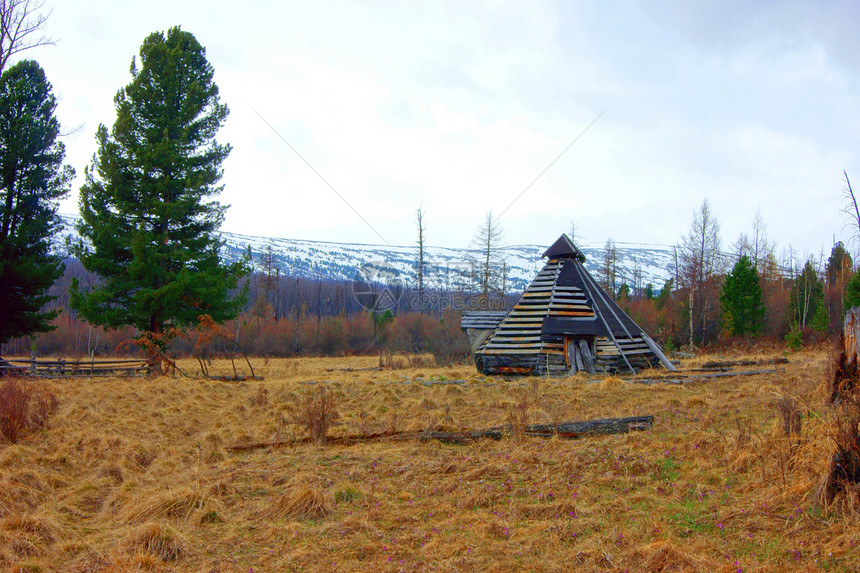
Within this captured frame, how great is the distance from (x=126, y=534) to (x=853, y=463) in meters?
7.12

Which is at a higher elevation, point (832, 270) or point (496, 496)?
point (832, 270)

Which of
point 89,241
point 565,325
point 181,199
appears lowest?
point 565,325

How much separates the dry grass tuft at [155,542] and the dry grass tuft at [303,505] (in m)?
1.08

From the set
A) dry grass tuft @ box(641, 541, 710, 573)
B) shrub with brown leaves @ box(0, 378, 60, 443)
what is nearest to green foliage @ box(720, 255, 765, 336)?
dry grass tuft @ box(641, 541, 710, 573)

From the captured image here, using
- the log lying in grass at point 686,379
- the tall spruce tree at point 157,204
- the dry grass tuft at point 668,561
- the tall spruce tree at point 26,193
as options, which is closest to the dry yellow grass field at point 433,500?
the dry grass tuft at point 668,561

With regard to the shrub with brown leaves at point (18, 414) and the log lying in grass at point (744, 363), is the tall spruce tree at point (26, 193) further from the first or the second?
the log lying in grass at point (744, 363)

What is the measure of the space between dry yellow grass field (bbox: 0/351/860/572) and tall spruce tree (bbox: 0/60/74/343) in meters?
14.7

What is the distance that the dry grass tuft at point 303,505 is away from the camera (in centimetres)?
580

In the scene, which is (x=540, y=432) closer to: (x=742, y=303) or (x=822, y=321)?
(x=742, y=303)

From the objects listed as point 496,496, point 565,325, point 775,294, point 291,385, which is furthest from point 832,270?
point 496,496

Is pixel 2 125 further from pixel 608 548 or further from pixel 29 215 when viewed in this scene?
pixel 608 548

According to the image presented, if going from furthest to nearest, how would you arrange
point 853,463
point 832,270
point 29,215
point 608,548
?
point 832,270
point 29,215
point 853,463
point 608,548

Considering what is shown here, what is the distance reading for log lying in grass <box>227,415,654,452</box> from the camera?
830 cm

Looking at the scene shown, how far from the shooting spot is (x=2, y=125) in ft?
69.9
